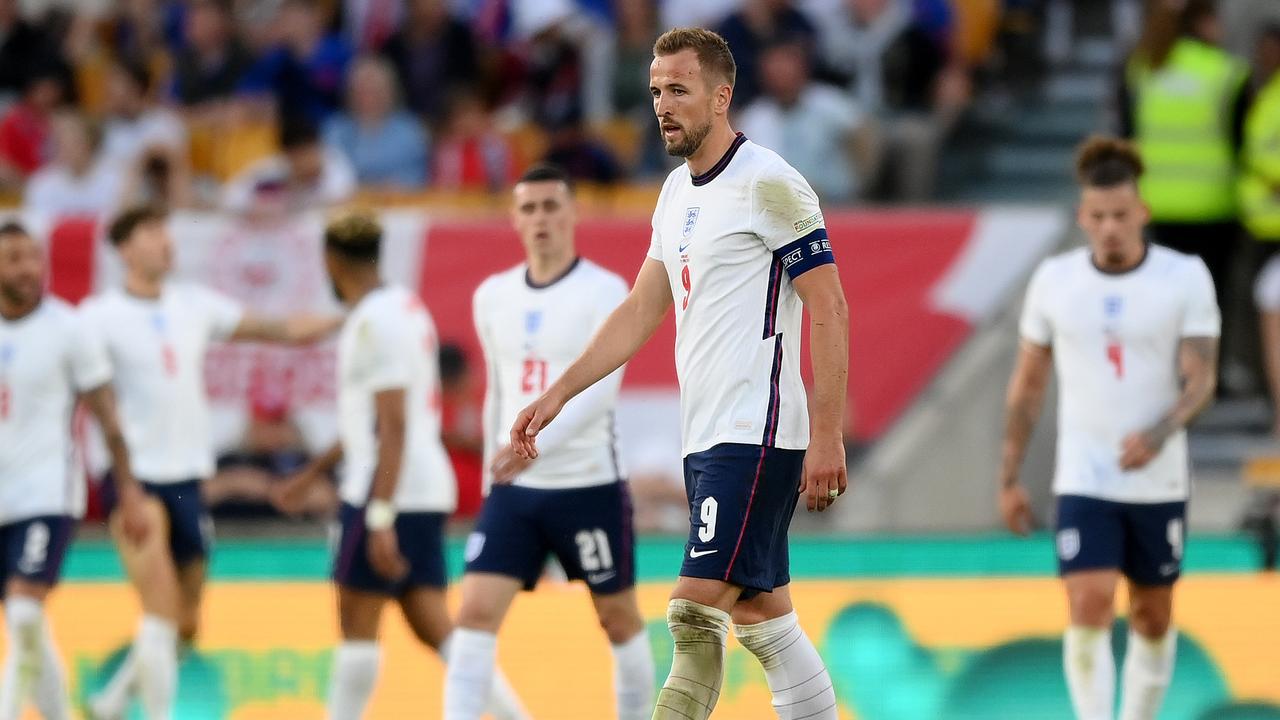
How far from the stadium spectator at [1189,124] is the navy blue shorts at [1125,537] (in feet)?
18.2

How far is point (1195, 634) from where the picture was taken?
988 centimetres

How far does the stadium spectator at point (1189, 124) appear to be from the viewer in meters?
13.5

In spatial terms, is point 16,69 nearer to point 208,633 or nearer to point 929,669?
point 208,633

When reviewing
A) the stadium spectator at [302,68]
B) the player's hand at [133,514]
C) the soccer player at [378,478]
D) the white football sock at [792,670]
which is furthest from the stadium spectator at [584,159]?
the white football sock at [792,670]

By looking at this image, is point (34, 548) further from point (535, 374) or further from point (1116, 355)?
point (1116, 355)

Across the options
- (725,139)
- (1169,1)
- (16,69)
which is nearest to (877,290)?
(1169,1)

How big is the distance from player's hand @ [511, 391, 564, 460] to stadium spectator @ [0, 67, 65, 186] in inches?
417

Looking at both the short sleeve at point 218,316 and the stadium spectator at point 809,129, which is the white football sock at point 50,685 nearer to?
the short sleeve at point 218,316

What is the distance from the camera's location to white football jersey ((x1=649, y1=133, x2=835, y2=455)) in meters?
6.37

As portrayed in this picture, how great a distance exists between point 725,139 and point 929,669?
4.36 meters

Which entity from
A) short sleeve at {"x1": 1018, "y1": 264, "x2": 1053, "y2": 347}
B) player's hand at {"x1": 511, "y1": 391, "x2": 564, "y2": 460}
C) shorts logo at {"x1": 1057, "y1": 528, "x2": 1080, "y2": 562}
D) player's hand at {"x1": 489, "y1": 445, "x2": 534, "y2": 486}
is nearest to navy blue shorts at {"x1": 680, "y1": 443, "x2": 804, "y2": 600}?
player's hand at {"x1": 511, "y1": 391, "x2": 564, "y2": 460}

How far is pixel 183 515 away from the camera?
9891mm

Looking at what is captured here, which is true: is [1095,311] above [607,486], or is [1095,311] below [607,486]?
above

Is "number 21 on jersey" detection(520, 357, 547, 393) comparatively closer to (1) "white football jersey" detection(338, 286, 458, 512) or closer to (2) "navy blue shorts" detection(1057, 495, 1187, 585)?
(1) "white football jersey" detection(338, 286, 458, 512)
